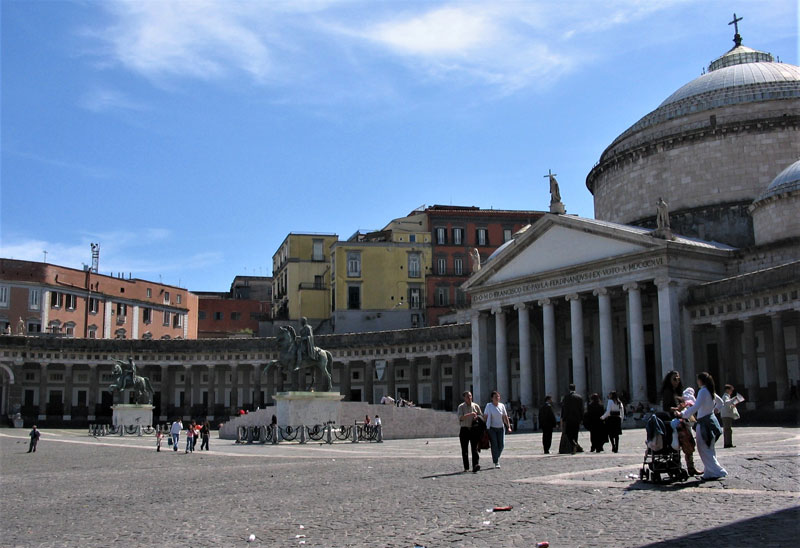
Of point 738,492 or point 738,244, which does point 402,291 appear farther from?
point 738,492

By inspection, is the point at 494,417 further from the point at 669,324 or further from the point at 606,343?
the point at 606,343

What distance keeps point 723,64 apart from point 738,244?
60.1 ft

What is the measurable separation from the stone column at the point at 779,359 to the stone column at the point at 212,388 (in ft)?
153

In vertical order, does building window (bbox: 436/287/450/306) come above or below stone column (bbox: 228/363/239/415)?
above

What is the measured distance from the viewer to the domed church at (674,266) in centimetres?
4384

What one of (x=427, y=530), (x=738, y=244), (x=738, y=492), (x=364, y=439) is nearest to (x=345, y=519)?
(x=427, y=530)

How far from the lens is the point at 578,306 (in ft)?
160

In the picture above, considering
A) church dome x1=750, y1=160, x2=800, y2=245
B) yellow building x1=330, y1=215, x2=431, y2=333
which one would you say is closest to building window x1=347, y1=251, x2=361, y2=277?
yellow building x1=330, y1=215, x2=431, y2=333

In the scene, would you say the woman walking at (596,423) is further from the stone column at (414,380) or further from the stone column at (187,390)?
the stone column at (187,390)

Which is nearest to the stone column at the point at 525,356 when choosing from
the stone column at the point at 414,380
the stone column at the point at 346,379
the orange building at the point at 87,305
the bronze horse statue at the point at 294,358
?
the stone column at the point at 414,380

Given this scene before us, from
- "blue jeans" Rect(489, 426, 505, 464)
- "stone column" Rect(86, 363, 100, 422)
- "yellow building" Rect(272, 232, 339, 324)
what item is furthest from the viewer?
"yellow building" Rect(272, 232, 339, 324)

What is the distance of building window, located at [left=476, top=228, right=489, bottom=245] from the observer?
3295 inches

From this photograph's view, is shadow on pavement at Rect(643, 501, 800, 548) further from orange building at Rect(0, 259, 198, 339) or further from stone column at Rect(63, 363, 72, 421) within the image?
orange building at Rect(0, 259, 198, 339)

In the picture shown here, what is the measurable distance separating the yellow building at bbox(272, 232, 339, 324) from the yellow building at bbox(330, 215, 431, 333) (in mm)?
3779
